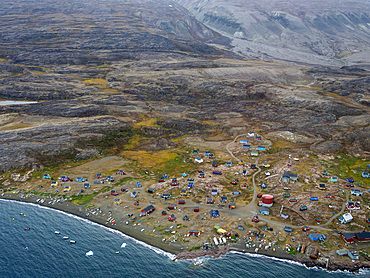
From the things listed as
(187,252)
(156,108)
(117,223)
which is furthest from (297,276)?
(156,108)

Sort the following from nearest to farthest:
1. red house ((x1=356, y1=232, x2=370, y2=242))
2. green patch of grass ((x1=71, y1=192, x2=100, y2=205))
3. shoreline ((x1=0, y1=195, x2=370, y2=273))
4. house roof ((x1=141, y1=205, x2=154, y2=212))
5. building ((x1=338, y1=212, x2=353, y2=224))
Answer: shoreline ((x1=0, y1=195, x2=370, y2=273)) → red house ((x1=356, y1=232, x2=370, y2=242)) → building ((x1=338, y1=212, x2=353, y2=224)) → house roof ((x1=141, y1=205, x2=154, y2=212)) → green patch of grass ((x1=71, y1=192, x2=100, y2=205))

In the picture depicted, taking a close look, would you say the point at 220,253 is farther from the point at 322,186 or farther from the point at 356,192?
the point at 356,192

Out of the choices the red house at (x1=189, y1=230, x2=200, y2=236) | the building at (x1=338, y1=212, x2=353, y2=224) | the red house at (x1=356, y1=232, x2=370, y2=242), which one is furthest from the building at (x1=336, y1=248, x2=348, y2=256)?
the red house at (x1=189, y1=230, x2=200, y2=236)

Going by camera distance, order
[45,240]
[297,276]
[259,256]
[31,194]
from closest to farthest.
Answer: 1. [297,276]
2. [259,256]
3. [45,240]
4. [31,194]

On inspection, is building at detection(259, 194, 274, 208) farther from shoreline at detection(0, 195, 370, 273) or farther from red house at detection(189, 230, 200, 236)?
red house at detection(189, 230, 200, 236)

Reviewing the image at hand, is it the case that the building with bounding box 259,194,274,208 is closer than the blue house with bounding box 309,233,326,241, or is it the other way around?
the blue house with bounding box 309,233,326,241

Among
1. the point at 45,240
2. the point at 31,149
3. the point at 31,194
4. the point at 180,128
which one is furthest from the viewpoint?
the point at 180,128

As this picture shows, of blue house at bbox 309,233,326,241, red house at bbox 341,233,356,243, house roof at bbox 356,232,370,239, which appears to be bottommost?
blue house at bbox 309,233,326,241

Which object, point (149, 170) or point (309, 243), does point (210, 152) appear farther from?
point (309, 243)
